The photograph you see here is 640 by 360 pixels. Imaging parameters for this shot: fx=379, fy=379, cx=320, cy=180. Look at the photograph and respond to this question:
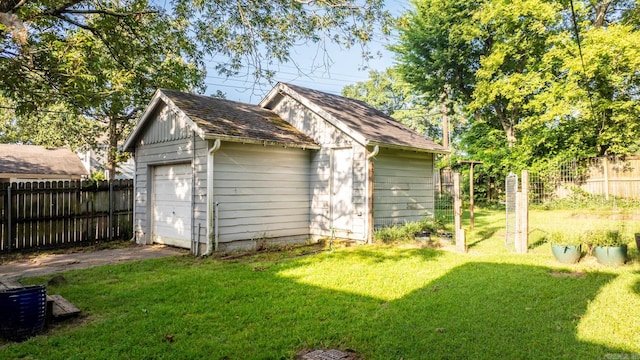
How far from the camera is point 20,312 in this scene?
12.9ft

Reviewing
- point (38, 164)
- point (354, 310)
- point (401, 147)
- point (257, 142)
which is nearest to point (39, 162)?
point (38, 164)

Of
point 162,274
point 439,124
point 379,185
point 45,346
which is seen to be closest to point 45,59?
point 162,274

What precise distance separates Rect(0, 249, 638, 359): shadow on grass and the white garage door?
111 inches

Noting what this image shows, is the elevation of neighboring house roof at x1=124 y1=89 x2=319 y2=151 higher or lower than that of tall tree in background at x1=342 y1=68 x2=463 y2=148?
lower

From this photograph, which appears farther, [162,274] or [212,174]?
[212,174]

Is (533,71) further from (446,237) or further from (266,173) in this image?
(266,173)

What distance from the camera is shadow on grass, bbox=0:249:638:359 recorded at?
11.8 feet

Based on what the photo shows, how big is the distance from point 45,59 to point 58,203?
14.9ft

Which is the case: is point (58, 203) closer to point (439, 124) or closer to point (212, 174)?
point (212, 174)

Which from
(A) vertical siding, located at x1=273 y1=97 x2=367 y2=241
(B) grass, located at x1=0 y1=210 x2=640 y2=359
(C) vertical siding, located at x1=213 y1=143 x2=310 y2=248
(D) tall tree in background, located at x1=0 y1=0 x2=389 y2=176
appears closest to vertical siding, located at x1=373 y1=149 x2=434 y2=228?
(A) vertical siding, located at x1=273 y1=97 x2=367 y2=241

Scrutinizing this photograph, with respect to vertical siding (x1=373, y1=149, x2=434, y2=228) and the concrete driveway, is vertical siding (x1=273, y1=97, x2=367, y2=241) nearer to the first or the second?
vertical siding (x1=373, y1=149, x2=434, y2=228)

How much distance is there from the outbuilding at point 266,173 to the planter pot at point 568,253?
4.14 meters

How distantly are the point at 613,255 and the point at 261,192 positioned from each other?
7.32 metres

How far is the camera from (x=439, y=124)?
1644 inches
